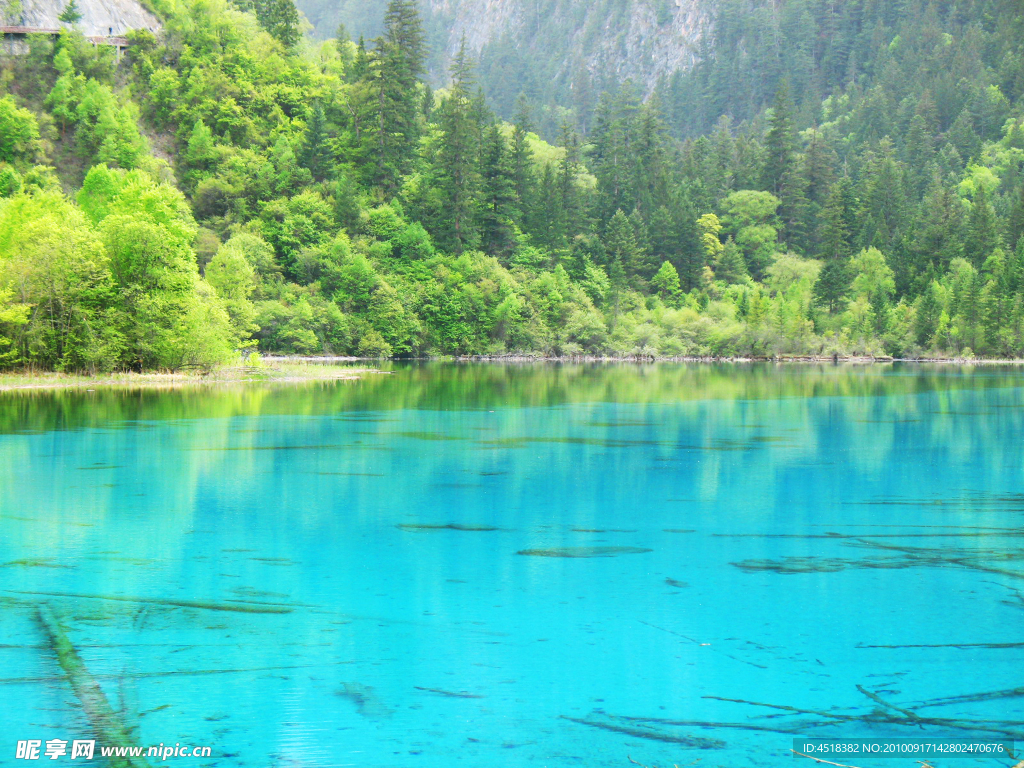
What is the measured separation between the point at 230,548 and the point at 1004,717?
37.9 feet

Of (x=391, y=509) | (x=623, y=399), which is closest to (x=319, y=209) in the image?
(x=623, y=399)

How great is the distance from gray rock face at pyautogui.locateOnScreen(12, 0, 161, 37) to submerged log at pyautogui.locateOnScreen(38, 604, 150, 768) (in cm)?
12642

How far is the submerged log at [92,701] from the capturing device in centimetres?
855

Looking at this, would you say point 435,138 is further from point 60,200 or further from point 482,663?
point 482,663

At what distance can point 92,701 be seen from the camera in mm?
9352

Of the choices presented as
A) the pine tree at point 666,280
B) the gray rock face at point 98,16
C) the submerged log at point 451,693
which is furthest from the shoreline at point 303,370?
the gray rock face at point 98,16

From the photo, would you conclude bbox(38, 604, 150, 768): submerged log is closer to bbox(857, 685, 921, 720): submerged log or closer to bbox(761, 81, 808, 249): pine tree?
bbox(857, 685, 921, 720): submerged log

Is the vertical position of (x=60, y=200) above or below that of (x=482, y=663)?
above

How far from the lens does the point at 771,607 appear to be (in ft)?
41.5

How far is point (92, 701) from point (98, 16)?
436 ft

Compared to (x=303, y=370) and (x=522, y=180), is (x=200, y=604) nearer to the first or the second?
(x=303, y=370)

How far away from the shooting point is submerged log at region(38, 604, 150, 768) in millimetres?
8547

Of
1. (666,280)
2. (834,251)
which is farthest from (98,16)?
(834,251)

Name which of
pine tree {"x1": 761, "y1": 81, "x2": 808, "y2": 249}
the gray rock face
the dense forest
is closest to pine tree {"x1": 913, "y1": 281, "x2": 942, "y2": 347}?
the dense forest
